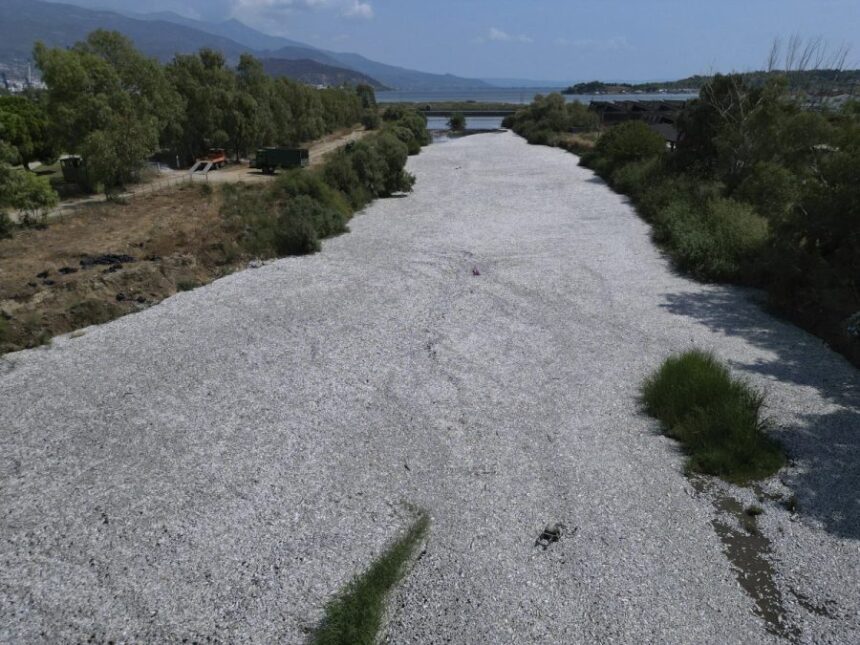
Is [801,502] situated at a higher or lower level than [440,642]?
higher

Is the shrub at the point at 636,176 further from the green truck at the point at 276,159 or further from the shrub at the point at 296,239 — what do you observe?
the green truck at the point at 276,159

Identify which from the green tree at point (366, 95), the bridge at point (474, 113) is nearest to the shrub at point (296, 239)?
the green tree at point (366, 95)

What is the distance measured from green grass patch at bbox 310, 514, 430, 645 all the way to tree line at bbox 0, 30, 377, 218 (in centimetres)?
2150

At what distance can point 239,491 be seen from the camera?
921 centimetres

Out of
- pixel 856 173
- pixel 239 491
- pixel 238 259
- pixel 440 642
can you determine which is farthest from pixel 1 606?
pixel 856 173

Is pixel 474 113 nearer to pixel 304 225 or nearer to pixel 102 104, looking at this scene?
pixel 102 104

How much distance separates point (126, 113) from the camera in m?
28.5

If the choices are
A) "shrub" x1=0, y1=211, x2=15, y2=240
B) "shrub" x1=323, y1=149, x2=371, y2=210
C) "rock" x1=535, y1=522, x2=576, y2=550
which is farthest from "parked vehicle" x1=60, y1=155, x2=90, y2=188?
"rock" x1=535, y1=522, x2=576, y2=550

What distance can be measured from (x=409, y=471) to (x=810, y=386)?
8924 mm

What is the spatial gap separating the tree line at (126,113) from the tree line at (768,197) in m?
25.2

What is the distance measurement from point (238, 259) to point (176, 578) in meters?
15.6

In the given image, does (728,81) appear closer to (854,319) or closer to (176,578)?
(854,319)

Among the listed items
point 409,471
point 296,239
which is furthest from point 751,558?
point 296,239

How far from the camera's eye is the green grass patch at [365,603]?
21.7 ft
